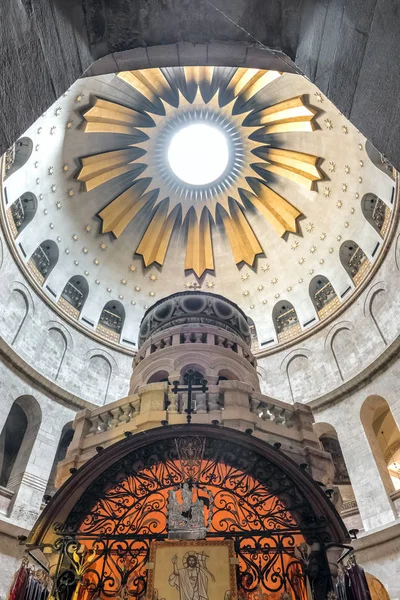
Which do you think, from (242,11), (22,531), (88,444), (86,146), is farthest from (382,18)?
(86,146)

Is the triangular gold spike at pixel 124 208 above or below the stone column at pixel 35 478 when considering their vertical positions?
above

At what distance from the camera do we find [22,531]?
487 inches

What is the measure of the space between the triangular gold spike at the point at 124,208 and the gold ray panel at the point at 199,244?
10.3 ft

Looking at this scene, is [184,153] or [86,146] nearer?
[86,146]

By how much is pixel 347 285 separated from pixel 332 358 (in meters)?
3.64

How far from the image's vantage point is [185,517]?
6.05 m

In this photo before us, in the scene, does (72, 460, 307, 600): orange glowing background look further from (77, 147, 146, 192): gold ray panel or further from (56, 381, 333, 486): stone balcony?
(77, 147, 146, 192): gold ray panel

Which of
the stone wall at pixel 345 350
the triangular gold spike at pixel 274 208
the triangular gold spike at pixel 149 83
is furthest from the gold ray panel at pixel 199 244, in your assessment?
the stone wall at pixel 345 350

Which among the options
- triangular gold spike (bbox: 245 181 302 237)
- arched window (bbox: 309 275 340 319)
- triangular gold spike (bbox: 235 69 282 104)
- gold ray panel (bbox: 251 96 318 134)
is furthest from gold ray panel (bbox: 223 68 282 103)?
arched window (bbox: 309 275 340 319)

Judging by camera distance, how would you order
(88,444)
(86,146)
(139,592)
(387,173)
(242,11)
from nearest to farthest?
(242,11) → (139,592) → (88,444) → (387,173) → (86,146)

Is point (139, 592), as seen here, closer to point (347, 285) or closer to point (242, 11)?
point (242, 11)

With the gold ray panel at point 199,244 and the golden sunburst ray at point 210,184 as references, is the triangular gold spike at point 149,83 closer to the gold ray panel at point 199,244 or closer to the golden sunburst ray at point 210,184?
the golden sunburst ray at point 210,184

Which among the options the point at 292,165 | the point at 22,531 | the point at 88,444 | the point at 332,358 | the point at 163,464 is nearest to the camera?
the point at 163,464

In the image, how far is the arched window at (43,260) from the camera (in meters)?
19.2
